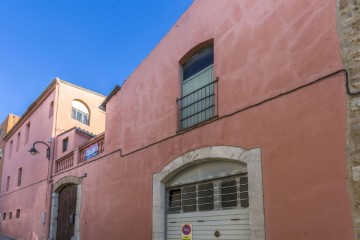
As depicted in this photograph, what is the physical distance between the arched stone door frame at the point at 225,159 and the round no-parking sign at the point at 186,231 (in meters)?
0.55

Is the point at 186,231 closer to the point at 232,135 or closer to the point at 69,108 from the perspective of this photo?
the point at 232,135

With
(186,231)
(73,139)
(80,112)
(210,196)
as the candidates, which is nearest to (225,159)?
(210,196)

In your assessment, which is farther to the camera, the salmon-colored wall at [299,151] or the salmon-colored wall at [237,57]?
the salmon-colored wall at [237,57]

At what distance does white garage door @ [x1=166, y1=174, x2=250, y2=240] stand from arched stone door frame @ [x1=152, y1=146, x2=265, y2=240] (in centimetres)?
22

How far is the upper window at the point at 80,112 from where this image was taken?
722 inches

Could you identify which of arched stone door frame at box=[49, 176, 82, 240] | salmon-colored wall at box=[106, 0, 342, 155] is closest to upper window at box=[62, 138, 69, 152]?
arched stone door frame at box=[49, 176, 82, 240]

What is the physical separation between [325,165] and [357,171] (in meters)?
0.47

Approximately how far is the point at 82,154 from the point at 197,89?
5891mm

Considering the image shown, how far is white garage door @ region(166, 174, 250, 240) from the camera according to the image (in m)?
7.04

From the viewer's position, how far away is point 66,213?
532 inches

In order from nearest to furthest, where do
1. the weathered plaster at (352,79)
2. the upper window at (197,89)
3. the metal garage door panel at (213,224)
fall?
1. the weathered plaster at (352,79)
2. the metal garage door panel at (213,224)
3. the upper window at (197,89)

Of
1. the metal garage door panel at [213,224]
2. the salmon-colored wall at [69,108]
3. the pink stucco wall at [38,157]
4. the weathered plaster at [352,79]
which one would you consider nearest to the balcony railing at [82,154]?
the pink stucco wall at [38,157]

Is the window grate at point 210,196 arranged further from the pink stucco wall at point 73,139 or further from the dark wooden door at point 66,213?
the pink stucco wall at point 73,139

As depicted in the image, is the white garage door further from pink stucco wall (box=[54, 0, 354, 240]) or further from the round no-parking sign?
pink stucco wall (box=[54, 0, 354, 240])
